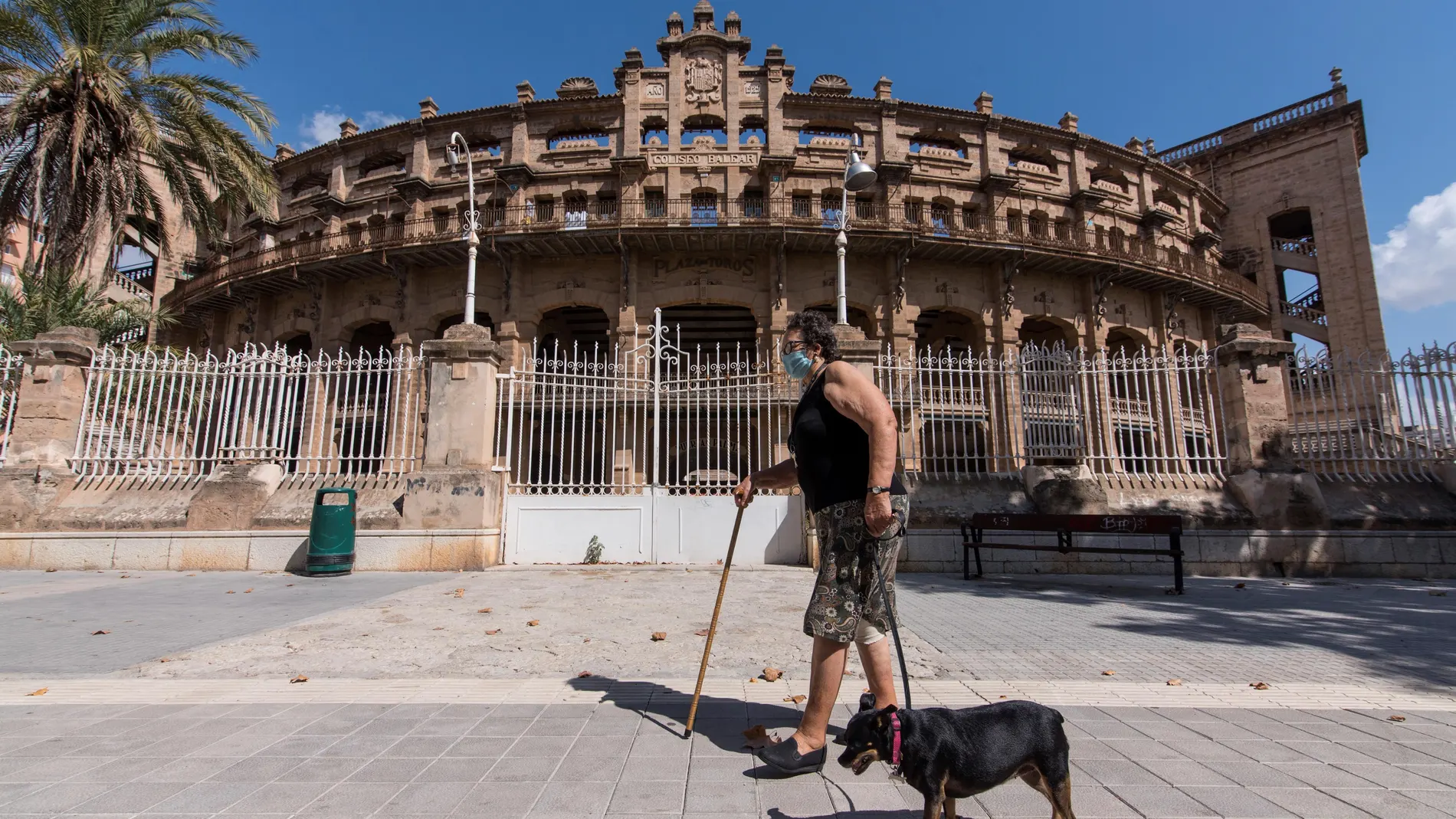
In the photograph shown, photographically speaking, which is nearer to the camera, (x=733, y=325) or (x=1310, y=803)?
(x=1310, y=803)

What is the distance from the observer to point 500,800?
2.03 metres

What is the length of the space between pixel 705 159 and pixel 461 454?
1595 cm

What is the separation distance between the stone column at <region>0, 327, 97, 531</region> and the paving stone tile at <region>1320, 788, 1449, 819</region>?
12.5 metres

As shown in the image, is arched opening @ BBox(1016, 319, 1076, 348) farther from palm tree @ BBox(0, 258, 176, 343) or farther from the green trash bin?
palm tree @ BBox(0, 258, 176, 343)

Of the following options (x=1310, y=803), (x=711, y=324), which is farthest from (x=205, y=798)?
(x=711, y=324)

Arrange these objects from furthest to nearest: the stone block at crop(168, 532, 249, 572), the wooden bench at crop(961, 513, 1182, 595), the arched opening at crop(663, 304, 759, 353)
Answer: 1. the arched opening at crop(663, 304, 759, 353)
2. the stone block at crop(168, 532, 249, 572)
3. the wooden bench at crop(961, 513, 1182, 595)

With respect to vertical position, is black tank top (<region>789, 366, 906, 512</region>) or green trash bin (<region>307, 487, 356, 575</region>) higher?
black tank top (<region>789, 366, 906, 512</region>)

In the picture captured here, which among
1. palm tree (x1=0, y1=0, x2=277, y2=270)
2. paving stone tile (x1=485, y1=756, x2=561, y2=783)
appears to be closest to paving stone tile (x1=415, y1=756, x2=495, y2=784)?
paving stone tile (x1=485, y1=756, x2=561, y2=783)

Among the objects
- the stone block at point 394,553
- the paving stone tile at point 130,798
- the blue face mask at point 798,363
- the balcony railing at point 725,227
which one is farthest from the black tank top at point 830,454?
the balcony railing at point 725,227

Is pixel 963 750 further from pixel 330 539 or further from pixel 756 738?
pixel 330 539

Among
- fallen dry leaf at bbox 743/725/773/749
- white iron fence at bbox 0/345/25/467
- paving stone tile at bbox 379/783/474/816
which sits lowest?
fallen dry leaf at bbox 743/725/773/749

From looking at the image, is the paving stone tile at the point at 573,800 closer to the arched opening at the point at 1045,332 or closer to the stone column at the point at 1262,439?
the stone column at the point at 1262,439

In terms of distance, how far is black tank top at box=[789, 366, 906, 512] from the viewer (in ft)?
8.29

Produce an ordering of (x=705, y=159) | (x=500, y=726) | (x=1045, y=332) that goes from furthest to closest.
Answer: (x=1045, y=332) → (x=705, y=159) → (x=500, y=726)
